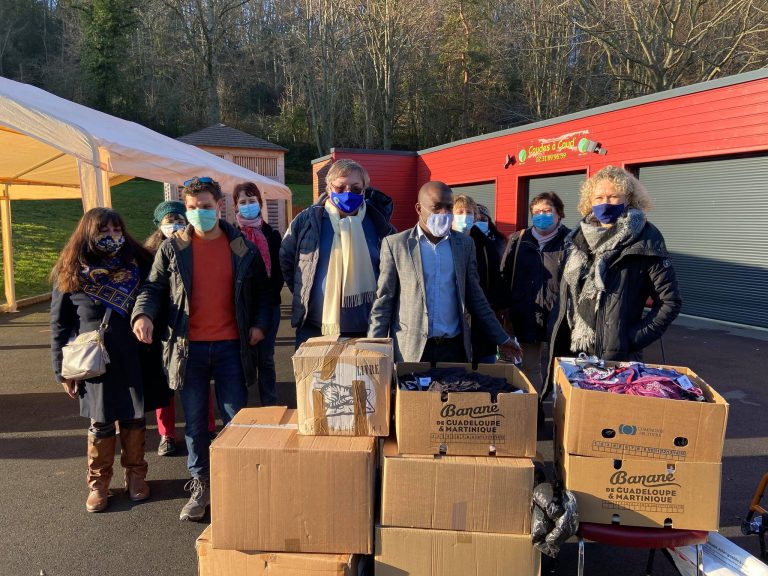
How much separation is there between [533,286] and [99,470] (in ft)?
10.6

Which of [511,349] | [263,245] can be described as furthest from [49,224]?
[511,349]

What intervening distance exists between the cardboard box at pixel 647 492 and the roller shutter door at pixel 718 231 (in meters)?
8.50

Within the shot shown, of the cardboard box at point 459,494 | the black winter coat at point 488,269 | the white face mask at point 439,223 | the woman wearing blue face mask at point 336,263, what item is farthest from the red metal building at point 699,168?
the cardboard box at point 459,494

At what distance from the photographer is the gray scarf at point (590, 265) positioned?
2.66m

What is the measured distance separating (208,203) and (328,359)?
1388mm

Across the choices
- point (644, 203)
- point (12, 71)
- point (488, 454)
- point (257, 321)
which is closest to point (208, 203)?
point (257, 321)

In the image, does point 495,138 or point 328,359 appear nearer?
point 328,359

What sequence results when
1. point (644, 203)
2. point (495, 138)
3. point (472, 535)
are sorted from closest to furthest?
point (472, 535)
point (644, 203)
point (495, 138)

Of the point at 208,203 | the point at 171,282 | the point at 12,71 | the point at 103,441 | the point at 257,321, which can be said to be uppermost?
the point at 12,71

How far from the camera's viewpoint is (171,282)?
2.91 metres

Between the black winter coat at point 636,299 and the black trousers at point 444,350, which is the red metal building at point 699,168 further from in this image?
the black winter coat at point 636,299

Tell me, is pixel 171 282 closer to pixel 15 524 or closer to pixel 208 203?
pixel 208 203

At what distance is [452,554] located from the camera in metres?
1.98

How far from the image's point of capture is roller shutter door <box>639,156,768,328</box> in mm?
8727
